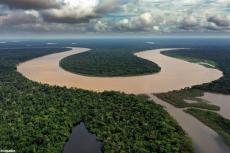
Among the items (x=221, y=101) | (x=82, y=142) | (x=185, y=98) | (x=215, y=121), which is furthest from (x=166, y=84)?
(x=82, y=142)

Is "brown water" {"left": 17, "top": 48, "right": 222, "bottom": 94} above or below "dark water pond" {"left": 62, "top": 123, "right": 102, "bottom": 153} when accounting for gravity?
above

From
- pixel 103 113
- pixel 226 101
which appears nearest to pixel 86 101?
pixel 103 113

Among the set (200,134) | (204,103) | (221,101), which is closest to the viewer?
(200,134)

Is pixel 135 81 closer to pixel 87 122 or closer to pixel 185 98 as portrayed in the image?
pixel 185 98

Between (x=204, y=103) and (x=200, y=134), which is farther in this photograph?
(x=204, y=103)

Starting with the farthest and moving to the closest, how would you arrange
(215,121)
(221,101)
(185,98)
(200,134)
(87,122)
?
(185,98)
(221,101)
(215,121)
(87,122)
(200,134)

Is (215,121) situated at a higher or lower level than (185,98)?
lower

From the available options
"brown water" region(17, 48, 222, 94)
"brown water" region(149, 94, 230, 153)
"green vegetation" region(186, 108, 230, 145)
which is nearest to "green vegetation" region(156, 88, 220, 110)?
"green vegetation" region(186, 108, 230, 145)

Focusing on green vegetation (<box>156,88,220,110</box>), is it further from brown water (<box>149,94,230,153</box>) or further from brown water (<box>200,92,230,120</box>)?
brown water (<box>149,94,230,153</box>)
